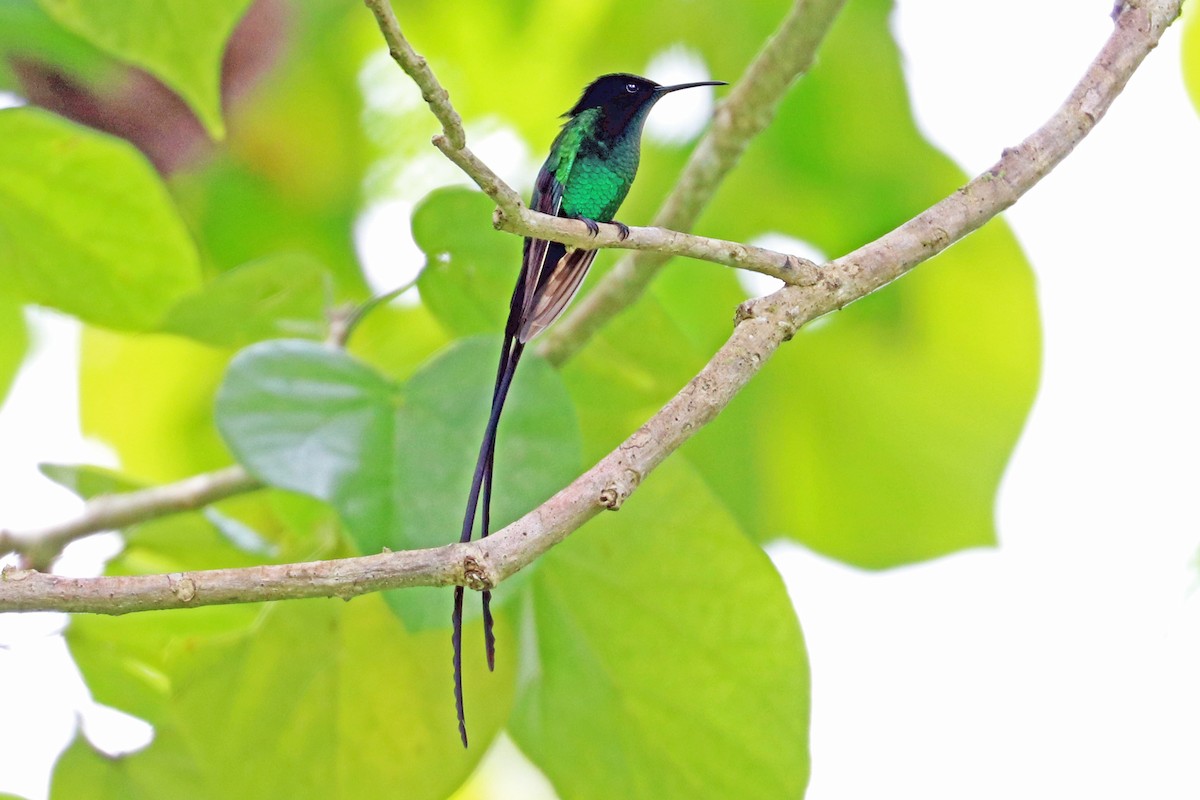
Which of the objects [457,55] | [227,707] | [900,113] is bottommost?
[227,707]

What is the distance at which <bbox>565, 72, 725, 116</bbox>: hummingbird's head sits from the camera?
90cm

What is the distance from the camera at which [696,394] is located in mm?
608

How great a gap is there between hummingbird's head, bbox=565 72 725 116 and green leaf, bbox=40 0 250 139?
266 mm

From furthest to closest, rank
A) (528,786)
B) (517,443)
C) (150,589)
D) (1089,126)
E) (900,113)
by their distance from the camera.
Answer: (528,786), (900,113), (517,443), (1089,126), (150,589)

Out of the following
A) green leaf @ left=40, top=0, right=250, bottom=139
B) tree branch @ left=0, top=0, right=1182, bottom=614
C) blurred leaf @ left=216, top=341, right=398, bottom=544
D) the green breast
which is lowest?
tree branch @ left=0, top=0, right=1182, bottom=614

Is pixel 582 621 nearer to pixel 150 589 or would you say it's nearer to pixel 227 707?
pixel 227 707

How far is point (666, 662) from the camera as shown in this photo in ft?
2.97

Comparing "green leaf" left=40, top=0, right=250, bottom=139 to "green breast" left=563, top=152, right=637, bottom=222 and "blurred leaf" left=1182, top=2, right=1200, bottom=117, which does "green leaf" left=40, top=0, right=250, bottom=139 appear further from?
"blurred leaf" left=1182, top=2, right=1200, bottom=117

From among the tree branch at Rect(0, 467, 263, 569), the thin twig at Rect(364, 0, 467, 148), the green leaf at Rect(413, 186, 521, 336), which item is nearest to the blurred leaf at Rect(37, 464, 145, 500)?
the tree branch at Rect(0, 467, 263, 569)

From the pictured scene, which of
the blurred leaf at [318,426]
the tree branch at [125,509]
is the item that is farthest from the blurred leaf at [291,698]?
the blurred leaf at [318,426]

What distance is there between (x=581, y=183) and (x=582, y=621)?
33cm

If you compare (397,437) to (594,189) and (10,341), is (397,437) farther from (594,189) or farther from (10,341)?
(10,341)

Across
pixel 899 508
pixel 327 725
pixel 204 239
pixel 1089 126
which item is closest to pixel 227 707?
pixel 327 725

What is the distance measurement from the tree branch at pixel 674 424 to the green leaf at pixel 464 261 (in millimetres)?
283
